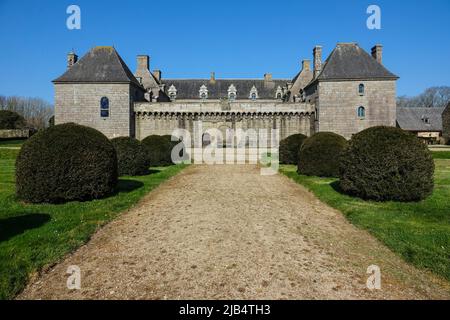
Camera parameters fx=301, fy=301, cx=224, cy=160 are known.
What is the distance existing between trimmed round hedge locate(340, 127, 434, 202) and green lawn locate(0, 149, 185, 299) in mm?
5908

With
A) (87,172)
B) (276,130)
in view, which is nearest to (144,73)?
(276,130)

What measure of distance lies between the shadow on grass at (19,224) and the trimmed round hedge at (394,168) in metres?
7.19

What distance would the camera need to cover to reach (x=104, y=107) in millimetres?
28391

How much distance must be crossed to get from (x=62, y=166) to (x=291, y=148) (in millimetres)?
12769

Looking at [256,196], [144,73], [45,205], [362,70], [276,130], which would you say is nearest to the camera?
[45,205]

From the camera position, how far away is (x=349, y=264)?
3.91 m

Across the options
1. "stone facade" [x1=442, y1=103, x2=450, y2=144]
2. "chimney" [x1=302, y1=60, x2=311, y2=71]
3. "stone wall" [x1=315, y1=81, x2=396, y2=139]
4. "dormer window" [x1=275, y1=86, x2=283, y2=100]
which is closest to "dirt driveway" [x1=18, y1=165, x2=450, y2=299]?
"stone wall" [x1=315, y1=81, x2=396, y2=139]

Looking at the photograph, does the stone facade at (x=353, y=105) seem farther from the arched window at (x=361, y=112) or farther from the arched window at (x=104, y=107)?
the arched window at (x=104, y=107)

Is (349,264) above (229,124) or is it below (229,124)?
below

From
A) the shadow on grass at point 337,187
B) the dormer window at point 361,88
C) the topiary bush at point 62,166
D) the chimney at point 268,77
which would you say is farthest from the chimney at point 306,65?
the topiary bush at point 62,166

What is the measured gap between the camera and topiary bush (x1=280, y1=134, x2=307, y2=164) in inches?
672

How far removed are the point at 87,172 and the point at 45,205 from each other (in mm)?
1152

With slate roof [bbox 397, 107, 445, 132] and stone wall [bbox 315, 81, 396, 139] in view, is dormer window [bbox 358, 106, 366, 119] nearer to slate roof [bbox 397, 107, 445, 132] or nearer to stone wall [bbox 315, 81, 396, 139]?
stone wall [bbox 315, 81, 396, 139]

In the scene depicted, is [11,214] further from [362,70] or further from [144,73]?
[144,73]
